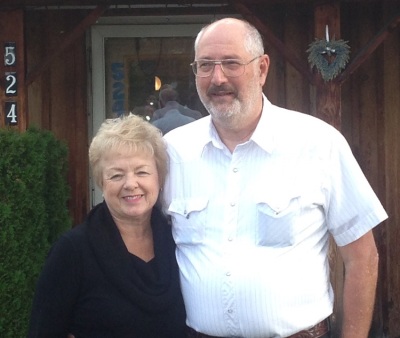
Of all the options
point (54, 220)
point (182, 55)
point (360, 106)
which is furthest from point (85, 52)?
point (360, 106)

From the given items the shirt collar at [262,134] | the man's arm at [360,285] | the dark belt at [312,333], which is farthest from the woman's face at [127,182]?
the man's arm at [360,285]

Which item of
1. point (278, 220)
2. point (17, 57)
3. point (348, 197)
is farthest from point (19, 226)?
point (348, 197)

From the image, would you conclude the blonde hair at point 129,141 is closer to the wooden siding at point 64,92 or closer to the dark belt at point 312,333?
the dark belt at point 312,333

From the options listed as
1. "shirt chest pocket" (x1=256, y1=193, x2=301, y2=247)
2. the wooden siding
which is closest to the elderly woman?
"shirt chest pocket" (x1=256, y1=193, x2=301, y2=247)

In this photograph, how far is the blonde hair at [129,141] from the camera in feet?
8.91

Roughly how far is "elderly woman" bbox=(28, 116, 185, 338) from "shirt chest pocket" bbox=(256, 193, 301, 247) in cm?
37

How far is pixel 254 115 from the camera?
279 cm

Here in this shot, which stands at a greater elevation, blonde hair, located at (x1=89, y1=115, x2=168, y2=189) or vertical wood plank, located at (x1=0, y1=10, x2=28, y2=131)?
vertical wood plank, located at (x1=0, y1=10, x2=28, y2=131)

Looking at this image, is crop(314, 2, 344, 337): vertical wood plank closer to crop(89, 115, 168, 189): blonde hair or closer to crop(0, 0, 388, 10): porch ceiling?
crop(0, 0, 388, 10): porch ceiling

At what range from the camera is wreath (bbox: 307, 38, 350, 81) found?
220 inches

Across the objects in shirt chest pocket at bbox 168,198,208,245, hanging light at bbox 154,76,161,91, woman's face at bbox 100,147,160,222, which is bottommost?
shirt chest pocket at bbox 168,198,208,245

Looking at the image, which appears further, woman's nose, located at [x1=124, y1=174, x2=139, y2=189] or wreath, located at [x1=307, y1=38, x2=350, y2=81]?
wreath, located at [x1=307, y1=38, x2=350, y2=81]

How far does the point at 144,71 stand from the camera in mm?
6723

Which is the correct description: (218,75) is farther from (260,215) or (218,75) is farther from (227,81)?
(260,215)
